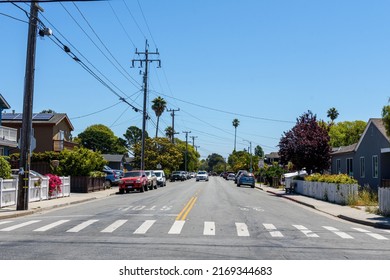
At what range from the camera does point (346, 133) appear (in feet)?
278

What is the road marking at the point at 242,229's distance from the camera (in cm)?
1375

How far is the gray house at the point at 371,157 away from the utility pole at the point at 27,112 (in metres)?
18.9


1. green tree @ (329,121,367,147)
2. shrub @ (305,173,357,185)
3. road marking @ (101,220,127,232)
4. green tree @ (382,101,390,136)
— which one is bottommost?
road marking @ (101,220,127,232)

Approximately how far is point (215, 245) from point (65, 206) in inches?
597

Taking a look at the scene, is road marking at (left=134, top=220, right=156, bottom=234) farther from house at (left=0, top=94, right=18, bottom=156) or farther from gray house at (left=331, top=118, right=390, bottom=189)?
house at (left=0, top=94, right=18, bottom=156)

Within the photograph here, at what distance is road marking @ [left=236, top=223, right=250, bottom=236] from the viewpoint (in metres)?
13.7

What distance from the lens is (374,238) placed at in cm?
1361

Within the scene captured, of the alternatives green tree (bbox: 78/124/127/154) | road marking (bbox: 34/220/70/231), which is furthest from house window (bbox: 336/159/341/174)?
green tree (bbox: 78/124/127/154)

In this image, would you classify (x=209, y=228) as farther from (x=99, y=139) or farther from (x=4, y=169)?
(x=99, y=139)

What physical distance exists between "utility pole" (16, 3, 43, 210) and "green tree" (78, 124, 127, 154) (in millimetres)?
100158

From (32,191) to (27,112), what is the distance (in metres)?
6.38

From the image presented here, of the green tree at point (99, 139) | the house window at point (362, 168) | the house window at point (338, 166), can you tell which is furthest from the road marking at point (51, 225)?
the green tree at point (99, 139)
